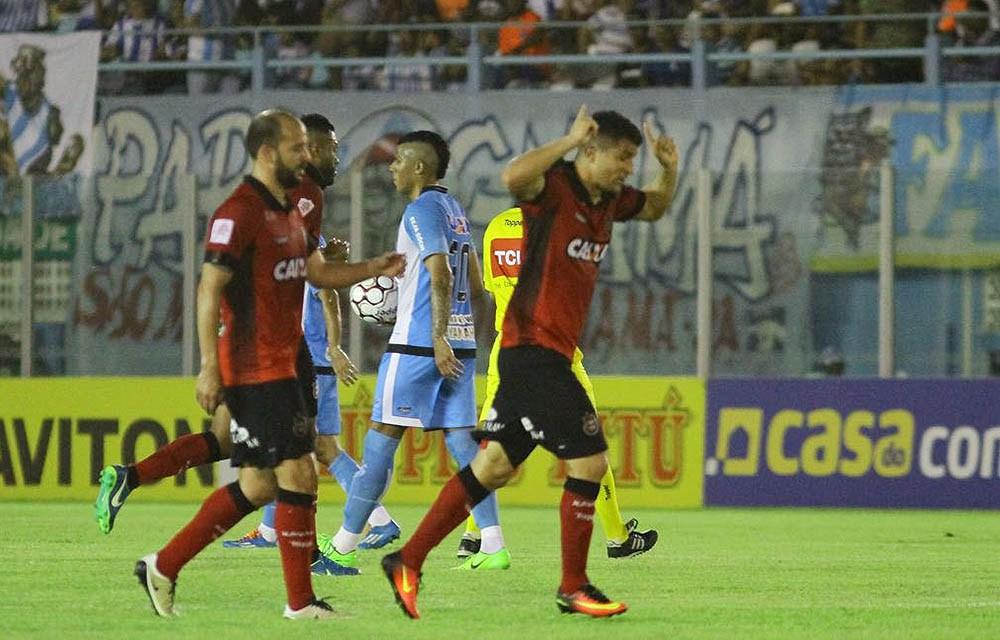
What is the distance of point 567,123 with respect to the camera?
64.7 ft

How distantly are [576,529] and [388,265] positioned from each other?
1224mm

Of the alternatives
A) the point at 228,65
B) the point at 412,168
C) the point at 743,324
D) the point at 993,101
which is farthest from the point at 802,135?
the point at 412,168

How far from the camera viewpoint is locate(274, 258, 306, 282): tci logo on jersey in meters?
7.63

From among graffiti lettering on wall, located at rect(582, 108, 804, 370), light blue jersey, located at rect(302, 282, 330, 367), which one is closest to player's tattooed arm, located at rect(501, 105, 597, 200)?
light blue jersey, located at rect(302, 282, 330, 367)

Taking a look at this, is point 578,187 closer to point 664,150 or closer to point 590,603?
point 664,150

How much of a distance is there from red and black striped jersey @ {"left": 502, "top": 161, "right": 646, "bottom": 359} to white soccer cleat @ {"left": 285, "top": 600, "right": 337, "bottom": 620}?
1232mm

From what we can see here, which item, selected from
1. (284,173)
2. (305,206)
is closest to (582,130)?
(284,173)

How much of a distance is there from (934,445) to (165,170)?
337 inches

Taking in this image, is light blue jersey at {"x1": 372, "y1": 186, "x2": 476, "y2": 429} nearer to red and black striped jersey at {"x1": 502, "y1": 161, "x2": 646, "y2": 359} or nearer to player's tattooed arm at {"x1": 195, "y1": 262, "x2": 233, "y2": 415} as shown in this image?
red and black striped jersey at {"x1": 502, "y1": 161, "x2": 646, "y2": 359}

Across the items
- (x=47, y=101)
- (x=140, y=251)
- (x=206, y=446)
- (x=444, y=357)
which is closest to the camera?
(x=444, y=357)

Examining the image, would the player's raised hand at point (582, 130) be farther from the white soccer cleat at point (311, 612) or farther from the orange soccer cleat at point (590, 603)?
the white soccer cleat at point (311, 612)

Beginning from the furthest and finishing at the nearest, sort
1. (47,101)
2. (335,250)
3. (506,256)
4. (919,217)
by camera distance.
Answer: (47,101)
(919,217)
(506,256)
(335,250)

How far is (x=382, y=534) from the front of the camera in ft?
35.9

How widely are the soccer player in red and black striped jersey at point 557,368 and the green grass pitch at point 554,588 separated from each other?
1.07 ft
